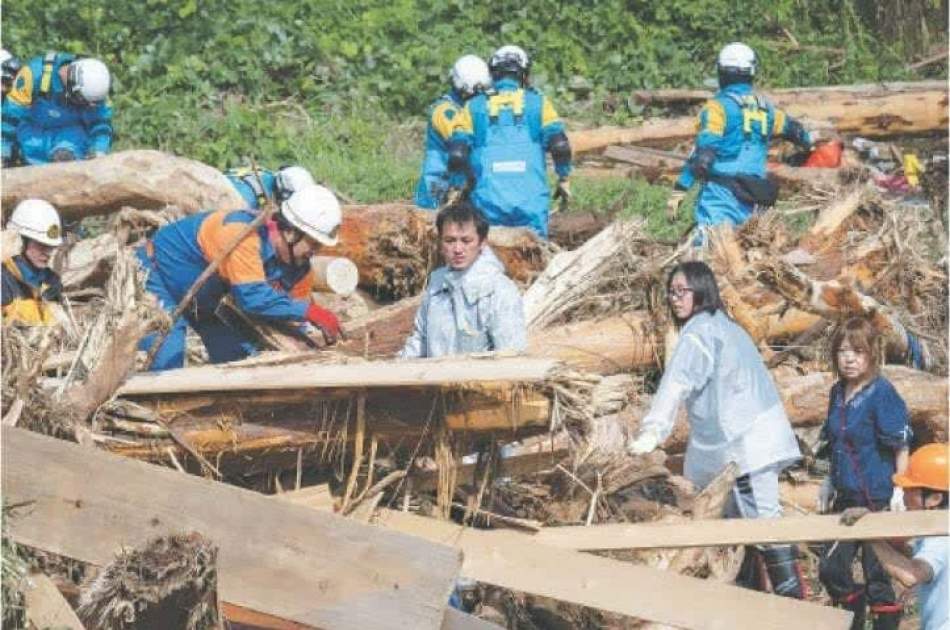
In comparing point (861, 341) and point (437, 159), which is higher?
point (861, 341)

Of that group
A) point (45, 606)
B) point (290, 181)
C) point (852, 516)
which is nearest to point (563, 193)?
point (290, 181)

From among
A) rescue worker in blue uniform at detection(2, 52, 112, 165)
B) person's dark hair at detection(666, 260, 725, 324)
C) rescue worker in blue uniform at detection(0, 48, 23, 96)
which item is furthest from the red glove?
rescue worker in blue uniform at detection(0, 48, 23, 96)

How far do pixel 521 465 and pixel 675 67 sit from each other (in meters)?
12.9

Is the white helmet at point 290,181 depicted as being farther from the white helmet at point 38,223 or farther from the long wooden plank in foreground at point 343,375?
the long wooden plank in foreground at point 343,375

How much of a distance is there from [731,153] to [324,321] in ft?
15.6

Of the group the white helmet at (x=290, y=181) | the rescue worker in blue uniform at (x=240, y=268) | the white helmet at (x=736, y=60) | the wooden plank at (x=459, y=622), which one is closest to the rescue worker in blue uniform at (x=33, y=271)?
the rescue worker in blue uniform at (x=240, y=268)

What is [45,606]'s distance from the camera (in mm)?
7074

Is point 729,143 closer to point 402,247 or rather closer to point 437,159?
point 437,159

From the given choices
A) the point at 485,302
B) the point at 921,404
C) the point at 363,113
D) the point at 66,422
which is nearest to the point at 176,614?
the point at 66,422

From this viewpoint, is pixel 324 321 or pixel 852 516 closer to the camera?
pixel 852 516

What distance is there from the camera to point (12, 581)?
275 inches

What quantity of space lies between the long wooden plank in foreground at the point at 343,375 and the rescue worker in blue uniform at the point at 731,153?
6.17 m

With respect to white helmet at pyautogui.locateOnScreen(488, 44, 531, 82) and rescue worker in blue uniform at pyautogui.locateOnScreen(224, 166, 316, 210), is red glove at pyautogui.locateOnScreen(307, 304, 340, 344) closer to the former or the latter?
rescue worker in blue uniform at pyautogui.locateOnScreen(224, 166, 316, 210)

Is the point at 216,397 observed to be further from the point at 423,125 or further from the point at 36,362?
the point at 423,125
